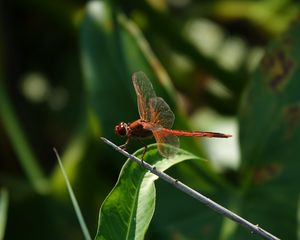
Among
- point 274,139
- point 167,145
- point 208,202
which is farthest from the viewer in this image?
point 274,139

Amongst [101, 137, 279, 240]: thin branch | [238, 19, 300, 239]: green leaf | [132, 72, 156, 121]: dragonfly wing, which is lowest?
[238, 19, 300, 239]: green leaf

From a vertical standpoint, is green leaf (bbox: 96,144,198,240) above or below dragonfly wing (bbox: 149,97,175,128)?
below

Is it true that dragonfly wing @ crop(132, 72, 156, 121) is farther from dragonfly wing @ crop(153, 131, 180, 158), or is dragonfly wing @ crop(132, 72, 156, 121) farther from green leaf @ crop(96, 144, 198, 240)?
green leaf @ crop(96, 144, 198, 240)

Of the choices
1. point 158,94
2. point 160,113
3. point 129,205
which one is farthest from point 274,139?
point 129,205

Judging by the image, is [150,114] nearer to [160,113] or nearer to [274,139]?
[160,113]

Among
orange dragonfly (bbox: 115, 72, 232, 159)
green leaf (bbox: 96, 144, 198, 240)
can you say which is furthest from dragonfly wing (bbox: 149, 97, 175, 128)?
green leaf (bbox: 96, 144, 198, 240)

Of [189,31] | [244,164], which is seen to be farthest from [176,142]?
[189,31]

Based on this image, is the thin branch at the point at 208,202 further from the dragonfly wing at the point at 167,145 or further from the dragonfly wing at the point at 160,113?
the dragonfly wing at the point at 160,113

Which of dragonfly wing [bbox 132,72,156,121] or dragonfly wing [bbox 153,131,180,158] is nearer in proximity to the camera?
dragonfly wing [bbox 153,131,180,158]
